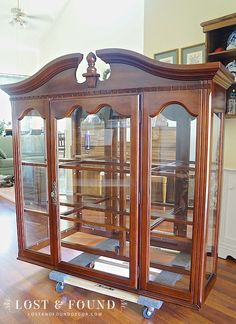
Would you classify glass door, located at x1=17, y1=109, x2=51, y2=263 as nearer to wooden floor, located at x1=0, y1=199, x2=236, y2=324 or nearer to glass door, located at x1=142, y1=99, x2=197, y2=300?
wooden floor, located at x1=0, y1=199, x2=236, y2=324

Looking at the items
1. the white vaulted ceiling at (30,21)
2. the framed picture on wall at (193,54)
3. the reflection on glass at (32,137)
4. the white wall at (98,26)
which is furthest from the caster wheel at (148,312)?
the white vaulted ceiling at (30,21)

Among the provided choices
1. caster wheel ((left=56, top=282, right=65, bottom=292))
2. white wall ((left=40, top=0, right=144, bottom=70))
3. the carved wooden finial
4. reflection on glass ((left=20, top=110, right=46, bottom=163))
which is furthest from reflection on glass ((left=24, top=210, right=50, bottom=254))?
white wall ((left=40, top=0, right=144, bottom=70))

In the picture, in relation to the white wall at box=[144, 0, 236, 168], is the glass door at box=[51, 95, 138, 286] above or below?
below

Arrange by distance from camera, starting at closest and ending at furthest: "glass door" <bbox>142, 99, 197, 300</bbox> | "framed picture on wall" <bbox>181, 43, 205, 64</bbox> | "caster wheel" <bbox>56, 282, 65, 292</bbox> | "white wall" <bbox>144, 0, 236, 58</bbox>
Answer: "glass door" <bbox>142, 99, 197, 300</bbox>
"caster wheel" <bbox>56, 282, 65, 292</bbox>
"white wall" <bbox>144, 0, 236, 58</bbox>
"framed picture on wall" <bbox>181, 43, 205, 64</bbox>

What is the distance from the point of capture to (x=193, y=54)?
2.83 metres

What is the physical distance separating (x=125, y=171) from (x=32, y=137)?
0.89 meters

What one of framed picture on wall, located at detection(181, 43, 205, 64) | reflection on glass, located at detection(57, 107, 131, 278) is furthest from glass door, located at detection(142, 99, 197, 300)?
framed picture on wall, located at detection(181, 43, 205, 64)

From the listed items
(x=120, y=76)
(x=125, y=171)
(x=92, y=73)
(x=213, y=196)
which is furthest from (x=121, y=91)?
(x=213, y=196)

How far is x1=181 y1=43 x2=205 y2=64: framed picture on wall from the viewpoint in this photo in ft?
9.04

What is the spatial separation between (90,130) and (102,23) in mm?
3490

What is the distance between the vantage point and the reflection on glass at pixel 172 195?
6.10ft

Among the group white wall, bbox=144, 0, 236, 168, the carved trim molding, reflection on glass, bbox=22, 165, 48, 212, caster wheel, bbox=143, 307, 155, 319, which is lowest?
caster wheel, bbox=143, 307, 155, 319

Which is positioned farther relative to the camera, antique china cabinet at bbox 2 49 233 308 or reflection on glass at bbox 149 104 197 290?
reflection on glass at bbox 149 104 197 290

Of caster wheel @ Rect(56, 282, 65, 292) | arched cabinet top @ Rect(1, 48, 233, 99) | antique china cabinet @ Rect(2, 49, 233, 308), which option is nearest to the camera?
arched cabinet top @ Rect(1, 48, 233, 99)
